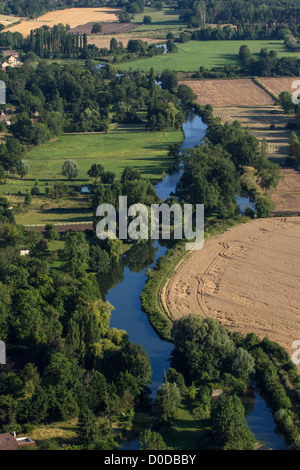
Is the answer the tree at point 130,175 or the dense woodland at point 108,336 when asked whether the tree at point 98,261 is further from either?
the tree at point 130,175

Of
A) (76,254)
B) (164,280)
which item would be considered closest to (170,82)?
(76,254)

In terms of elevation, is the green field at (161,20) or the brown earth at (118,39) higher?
the green field at (161,20)

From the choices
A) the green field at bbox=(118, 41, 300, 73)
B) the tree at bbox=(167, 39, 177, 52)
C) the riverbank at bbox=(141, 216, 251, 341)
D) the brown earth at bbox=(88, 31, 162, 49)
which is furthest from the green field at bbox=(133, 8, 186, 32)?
the riverbank at bbox=(141, 216, 251, 341)

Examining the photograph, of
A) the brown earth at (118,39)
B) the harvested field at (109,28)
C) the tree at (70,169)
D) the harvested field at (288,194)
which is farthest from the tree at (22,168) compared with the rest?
the harvested field at (109,28)

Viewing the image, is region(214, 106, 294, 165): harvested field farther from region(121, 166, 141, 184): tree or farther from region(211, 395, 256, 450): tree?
region(211, 395, 256, 450): tree

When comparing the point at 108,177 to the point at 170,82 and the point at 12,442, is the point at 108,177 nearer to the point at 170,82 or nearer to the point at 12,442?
the point at 12,442
